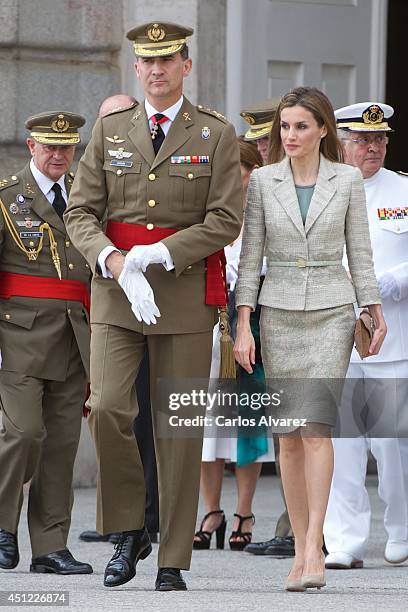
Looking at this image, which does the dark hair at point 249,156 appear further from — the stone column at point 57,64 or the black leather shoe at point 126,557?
the black leather shoe at point 126,557

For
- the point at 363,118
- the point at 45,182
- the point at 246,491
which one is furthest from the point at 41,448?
the point at 363,118

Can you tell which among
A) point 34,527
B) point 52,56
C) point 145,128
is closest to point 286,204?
point 145,128

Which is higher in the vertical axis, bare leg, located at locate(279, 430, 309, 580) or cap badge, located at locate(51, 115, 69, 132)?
cap badge, located at locate(51, 115, 69, 132)

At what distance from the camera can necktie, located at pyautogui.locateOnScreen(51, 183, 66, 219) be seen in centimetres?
713

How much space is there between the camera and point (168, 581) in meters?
6.24

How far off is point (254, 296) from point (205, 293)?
0.21m

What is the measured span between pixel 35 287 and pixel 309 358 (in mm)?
1267

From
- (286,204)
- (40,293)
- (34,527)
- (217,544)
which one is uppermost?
(286,204)

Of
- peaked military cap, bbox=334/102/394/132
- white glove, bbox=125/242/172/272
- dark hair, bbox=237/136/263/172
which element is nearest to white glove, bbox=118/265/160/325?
white glove, bbox=125/242/172/272

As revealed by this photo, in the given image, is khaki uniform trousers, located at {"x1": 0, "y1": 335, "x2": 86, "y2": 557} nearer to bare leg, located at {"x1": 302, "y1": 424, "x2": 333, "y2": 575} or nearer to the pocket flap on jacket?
the pocket flap on jacket

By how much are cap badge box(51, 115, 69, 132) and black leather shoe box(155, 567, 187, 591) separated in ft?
6.16

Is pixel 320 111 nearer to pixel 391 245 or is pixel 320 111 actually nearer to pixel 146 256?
pixel 146 256

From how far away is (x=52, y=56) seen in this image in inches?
390

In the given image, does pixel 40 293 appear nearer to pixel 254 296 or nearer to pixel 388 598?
pixel 254 296
